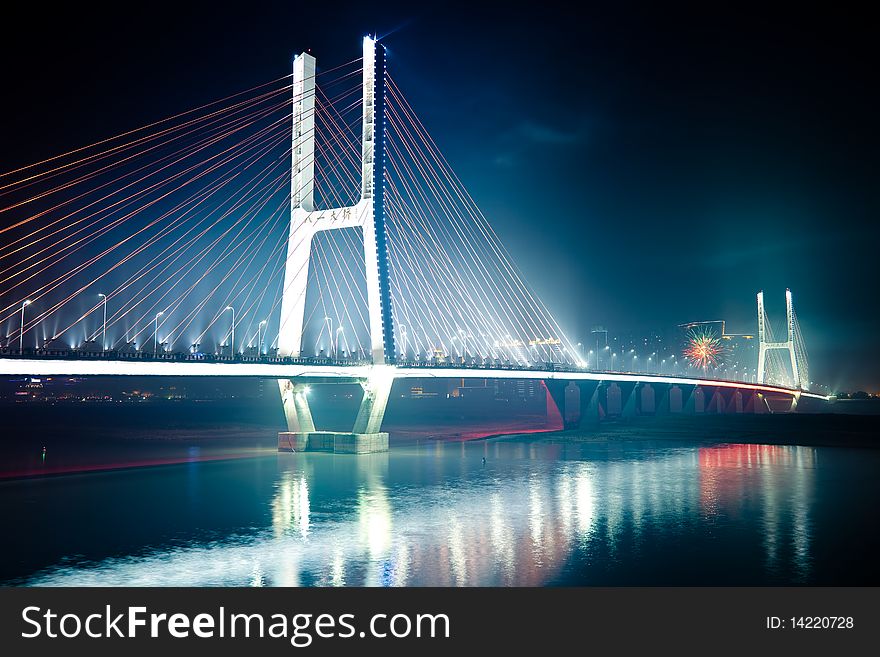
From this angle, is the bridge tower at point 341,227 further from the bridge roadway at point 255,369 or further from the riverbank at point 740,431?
the riverbank at point 740,431

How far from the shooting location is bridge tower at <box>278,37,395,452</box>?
3650 centimetres

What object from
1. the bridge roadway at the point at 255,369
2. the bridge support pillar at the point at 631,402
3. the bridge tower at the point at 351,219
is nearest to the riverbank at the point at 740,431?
the bridge support pillar at the point at 631,402

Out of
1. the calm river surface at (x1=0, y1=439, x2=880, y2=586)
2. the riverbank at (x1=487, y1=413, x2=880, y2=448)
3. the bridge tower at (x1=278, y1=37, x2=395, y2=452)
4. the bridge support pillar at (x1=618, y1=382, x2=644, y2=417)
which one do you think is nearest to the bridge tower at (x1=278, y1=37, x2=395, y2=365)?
the bridge tower at (x1=278, y1=37, x2=395, y2=452)

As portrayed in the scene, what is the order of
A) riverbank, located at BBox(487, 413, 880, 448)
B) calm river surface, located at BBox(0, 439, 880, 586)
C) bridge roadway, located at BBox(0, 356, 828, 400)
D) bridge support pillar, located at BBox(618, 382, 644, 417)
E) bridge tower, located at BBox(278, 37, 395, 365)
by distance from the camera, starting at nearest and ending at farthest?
calm river surface, located at BBox(0, 439, 880, 586), bridge roadway, located at BBox(0, 356, 828, 400), bridge tower, located at BBox(278, 37, 395, 365), riverbank, located at BBox(487, 413, 880, 448), bridge support pillar, located at BBox(618, 382, 644, 417)

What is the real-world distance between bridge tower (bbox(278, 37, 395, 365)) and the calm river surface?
6.30m

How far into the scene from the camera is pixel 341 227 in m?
37.2

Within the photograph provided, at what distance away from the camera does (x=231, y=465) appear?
37.3 meters

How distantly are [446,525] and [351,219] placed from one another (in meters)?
20.1

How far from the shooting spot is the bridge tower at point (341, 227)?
3650 cm

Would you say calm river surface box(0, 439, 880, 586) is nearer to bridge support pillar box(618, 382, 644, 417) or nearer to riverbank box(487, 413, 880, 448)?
riverbank box(487, 413, 880, 448)

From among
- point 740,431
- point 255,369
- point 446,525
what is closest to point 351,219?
point 255,369
